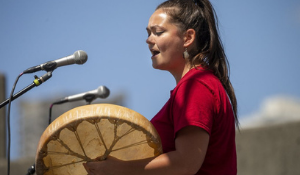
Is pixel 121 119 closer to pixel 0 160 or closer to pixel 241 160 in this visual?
pixel 241 160

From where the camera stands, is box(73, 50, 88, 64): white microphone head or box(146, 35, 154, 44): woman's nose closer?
box(146, 35, 154, 44): woman's nose

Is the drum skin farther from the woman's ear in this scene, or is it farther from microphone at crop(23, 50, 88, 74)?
microphone at crop(23, 50, 88, 74)

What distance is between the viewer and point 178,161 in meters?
1.72

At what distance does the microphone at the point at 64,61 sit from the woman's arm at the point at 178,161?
1058mm

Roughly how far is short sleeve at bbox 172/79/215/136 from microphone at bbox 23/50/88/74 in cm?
102

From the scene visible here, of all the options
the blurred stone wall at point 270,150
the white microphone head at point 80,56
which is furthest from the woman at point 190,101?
the blurred stone wall at point 270,150

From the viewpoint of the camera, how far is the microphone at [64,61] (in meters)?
2.67

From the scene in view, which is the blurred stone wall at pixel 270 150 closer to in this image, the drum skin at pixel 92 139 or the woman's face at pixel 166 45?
the woman's face at pixel 166 45

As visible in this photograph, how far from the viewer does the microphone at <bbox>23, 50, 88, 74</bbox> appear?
8.76 feet

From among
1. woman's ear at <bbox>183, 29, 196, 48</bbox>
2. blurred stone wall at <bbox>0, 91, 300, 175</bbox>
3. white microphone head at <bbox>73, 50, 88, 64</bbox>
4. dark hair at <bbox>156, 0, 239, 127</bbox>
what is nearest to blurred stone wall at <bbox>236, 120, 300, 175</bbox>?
blurred stone wall at <bbox>0, 91, 300, 175</bbox>

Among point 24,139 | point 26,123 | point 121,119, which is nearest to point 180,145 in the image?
point 121,119

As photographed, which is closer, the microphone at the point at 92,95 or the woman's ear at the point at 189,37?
the woman's ear at the point at 189,37

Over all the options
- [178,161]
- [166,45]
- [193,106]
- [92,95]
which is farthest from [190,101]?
[92,95]

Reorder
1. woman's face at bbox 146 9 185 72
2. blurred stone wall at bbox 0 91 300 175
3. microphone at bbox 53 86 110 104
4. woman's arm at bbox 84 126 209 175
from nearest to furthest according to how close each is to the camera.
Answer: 1. woman's arm at bbox 84 126 209 175
2. woman's face at bbox 146 9 185 72
3. microphone at bbox 53 86 110 104
4. blurred stone wall at bbox 0 91 300 175
